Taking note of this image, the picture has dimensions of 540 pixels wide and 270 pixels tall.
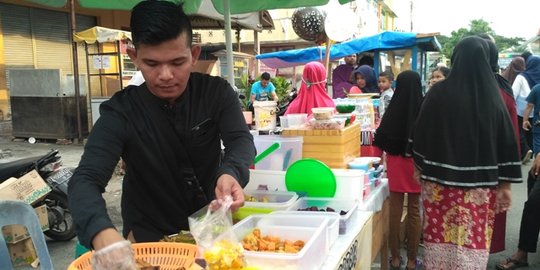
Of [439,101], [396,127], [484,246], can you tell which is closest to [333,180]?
[439,101]

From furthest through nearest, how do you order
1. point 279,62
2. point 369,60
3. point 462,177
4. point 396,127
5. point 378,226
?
point 279,62 < point 369,60 < point 396,127 < point 378,226 < point 462,177

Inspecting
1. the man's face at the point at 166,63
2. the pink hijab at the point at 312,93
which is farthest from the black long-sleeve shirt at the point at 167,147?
the pink hijab at the point at 312,93

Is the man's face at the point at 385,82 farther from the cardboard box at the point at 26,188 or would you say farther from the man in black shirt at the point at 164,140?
the man in black shirt at the point at 164,140

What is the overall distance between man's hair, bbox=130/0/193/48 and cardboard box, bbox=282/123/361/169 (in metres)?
1.42

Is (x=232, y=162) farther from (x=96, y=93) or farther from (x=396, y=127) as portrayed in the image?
(x=96, y=93)

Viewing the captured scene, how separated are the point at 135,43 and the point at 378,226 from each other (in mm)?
2135

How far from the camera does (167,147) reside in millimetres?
1555

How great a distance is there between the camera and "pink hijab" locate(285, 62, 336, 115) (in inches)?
149

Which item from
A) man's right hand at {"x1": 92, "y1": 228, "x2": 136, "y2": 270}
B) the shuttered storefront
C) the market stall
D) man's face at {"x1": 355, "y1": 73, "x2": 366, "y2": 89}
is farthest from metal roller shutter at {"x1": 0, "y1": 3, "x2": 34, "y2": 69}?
man's right hand at {"x1": 92, "y1": 228, "x2": 136, "y2": 270}

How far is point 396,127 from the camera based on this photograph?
3.55m

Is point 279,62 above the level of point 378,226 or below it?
above

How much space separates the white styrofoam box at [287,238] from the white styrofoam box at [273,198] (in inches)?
8.0

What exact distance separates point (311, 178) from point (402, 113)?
5.06ft

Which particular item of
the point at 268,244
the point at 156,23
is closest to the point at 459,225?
the point at 268,244
